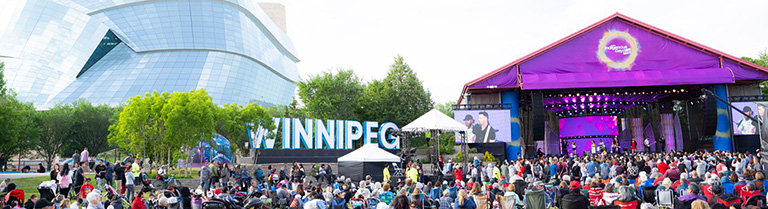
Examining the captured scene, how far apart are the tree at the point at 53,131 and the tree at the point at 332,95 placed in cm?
1902

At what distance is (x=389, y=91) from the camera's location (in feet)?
150

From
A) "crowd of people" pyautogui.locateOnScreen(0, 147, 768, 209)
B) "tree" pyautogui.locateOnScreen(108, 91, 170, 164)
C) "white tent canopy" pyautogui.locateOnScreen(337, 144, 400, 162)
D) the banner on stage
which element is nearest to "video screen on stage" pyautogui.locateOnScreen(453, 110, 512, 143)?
the banner on stage

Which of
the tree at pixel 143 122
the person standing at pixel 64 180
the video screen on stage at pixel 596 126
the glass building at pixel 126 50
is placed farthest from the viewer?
the glass building at pixel 126 50

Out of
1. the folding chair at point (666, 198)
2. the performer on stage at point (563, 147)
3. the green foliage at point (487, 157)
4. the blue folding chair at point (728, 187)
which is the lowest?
the folding chair at point (666, 198)

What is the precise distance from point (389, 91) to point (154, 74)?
3627cm

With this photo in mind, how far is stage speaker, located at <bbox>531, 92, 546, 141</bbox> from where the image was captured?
32.3 m

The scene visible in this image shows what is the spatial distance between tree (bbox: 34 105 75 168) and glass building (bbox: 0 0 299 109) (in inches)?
708

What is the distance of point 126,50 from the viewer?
7144 centimetres

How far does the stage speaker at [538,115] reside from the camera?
3231 cm

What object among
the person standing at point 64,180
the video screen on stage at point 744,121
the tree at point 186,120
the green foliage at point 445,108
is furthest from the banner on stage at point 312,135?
the green foliage at point 445,108

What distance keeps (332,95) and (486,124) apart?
1491 centimetres

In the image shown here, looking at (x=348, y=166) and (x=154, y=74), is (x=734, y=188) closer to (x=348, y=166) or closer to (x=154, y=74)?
(x=348, y=166)

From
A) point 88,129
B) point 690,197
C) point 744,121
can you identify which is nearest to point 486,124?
point 744,121

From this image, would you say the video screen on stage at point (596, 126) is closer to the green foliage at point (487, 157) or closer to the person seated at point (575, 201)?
the green foliage at point (487, 157)
